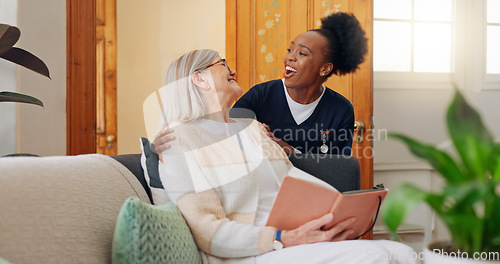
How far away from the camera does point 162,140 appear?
1639 mm

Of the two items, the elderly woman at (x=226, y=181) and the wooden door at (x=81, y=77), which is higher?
the wooden door at (x=81, y=77)

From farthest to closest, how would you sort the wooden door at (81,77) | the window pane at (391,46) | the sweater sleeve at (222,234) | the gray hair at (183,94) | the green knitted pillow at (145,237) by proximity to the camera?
the window pane at (391,46)
the wooden door at (81,77)
the gray hair at (183,94)
the sweater sleeve at (222,234)
the green knitted pillow at (145,237)

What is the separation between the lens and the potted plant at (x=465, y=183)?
1.56ft

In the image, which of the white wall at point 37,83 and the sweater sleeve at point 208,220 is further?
the white wall at point 37,83

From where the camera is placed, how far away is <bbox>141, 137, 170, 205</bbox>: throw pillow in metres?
1.56

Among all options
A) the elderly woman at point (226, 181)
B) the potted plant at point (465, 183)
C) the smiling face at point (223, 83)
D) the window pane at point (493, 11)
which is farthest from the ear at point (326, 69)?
the potted plant at point (465, 183)

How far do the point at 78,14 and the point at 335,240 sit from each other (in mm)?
1907

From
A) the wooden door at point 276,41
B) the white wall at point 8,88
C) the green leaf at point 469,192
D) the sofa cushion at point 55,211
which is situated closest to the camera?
the green leaf at point 469,192

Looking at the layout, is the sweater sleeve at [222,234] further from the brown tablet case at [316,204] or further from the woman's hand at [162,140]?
the woman's hand at [162,140]

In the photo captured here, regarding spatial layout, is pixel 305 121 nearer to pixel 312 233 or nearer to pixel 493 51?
pixel 312 233

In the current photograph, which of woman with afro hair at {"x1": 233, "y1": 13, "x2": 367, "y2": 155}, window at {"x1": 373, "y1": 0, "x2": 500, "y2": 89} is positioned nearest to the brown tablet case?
woman with afro hair at {"x1": 233, "y1": 13, "x2": 367, "y2": 155}

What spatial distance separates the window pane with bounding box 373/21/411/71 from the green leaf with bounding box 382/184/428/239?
3.21m

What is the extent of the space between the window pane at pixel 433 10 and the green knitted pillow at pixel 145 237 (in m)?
3.03

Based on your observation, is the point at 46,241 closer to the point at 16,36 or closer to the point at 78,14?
the point at 16,36
